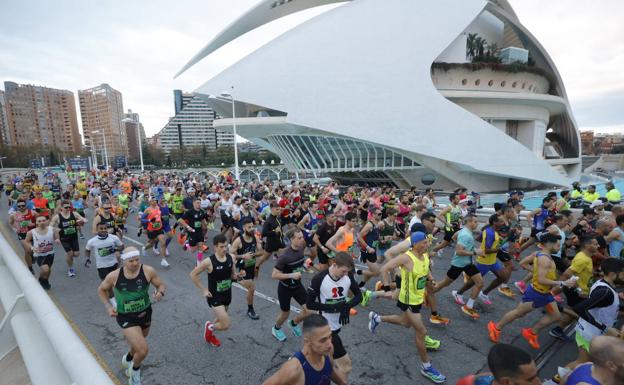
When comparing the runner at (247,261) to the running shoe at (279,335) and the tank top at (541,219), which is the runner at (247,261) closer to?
the running shoe at (279,335)

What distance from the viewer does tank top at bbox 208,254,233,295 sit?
446cm

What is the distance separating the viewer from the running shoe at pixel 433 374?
144 inches

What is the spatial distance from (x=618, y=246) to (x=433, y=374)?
14.7 feet

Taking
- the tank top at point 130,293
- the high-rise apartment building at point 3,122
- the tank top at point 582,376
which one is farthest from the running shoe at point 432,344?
the high-rise apartment building at point 3,122

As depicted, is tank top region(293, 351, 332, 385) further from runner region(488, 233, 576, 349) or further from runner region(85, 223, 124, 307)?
runner region(85, 223, 124, 307)

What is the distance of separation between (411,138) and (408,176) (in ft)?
14.5

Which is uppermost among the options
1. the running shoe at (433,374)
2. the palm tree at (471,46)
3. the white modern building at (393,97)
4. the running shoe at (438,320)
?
the palm tree at (471,46)

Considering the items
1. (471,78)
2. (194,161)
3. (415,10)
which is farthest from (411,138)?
(194,161)

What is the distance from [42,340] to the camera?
2328 mm

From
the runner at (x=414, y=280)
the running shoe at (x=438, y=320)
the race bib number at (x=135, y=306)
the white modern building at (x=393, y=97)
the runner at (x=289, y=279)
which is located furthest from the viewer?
the white modern building at (x=393, y=97)

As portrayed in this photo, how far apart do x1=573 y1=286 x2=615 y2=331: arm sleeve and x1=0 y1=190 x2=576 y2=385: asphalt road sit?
36.1 inches

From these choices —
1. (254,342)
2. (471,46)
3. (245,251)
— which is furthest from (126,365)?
(471,46)

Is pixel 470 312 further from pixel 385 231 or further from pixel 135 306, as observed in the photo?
pixel 135 306

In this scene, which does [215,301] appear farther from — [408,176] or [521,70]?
[521,70]
